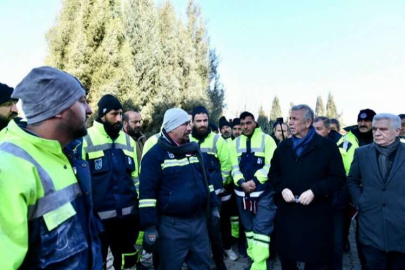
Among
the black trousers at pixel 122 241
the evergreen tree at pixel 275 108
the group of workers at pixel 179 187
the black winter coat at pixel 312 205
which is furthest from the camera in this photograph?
the evergreen tree at pixel 275 108

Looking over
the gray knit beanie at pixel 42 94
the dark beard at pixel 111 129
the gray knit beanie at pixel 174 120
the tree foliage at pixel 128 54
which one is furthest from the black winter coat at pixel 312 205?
the tree foliage at pixel 128 54

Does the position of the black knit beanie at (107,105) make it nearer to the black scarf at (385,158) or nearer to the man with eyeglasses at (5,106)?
the man with eyeglasses at (5,106)

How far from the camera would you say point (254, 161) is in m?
5.02

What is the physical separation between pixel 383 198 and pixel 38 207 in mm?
3444

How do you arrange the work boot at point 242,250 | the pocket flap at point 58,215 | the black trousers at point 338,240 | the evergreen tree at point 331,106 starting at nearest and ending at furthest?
the pocket flap at point 58,215, the black trousers at point 338,240, the work boot at point 242,250, the evergreen tree at point 331,106

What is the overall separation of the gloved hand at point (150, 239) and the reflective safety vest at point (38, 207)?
4.76ft

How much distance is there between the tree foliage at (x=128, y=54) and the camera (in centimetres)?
1628

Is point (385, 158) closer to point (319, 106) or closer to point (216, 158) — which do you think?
point (216, 158)

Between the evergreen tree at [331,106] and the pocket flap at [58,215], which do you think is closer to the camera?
the pocket flap at [58,215]

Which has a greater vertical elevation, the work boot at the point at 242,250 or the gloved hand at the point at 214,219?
the gloved hand at the point at 214,219

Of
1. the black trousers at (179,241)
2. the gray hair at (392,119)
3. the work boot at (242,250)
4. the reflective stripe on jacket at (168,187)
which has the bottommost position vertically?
the work boot at (242,250)

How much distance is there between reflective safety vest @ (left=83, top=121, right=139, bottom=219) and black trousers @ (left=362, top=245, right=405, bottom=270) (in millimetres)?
2943

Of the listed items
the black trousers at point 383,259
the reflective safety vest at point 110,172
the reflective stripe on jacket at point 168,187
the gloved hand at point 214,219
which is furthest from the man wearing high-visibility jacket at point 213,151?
the black trousers at point 383,259

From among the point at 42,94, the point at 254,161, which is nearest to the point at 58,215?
the point at 42,94
